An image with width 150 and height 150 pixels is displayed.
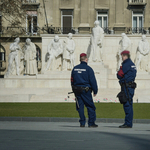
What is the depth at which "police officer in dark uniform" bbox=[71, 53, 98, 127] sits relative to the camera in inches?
394

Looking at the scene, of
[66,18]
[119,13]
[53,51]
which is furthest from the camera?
[66,18]

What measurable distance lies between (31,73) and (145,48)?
8.19 m

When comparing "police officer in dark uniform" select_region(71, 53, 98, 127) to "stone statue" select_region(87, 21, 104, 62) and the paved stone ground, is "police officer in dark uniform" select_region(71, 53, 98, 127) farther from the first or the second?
"stone statue" select_region(87, 21, 104, 62)

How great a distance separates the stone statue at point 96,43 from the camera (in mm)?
29562

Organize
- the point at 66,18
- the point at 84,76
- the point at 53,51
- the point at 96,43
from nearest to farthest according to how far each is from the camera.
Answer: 1. the point at 84,76
2. the point at 96,43
3. the point at 53,51
4. the point at 66,18

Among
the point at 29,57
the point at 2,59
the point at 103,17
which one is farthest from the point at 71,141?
the point at 2,59

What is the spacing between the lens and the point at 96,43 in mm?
29781

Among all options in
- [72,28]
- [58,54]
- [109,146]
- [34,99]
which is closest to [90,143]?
[109,146]

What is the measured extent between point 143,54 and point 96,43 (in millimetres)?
3631

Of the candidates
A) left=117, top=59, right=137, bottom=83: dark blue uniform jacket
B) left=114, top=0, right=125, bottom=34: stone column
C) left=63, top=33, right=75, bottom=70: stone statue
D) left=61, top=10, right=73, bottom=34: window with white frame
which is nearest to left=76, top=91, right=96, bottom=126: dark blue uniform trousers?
left=117, top=59, right=137, bottom=83: dark blue uniform jacket

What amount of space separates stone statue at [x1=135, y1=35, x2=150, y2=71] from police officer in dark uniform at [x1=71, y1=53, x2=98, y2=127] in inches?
831

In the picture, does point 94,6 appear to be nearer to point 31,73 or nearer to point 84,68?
point 31,73

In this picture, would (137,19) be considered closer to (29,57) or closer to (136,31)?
(136,31)

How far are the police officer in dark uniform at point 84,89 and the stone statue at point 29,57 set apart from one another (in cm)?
2110
